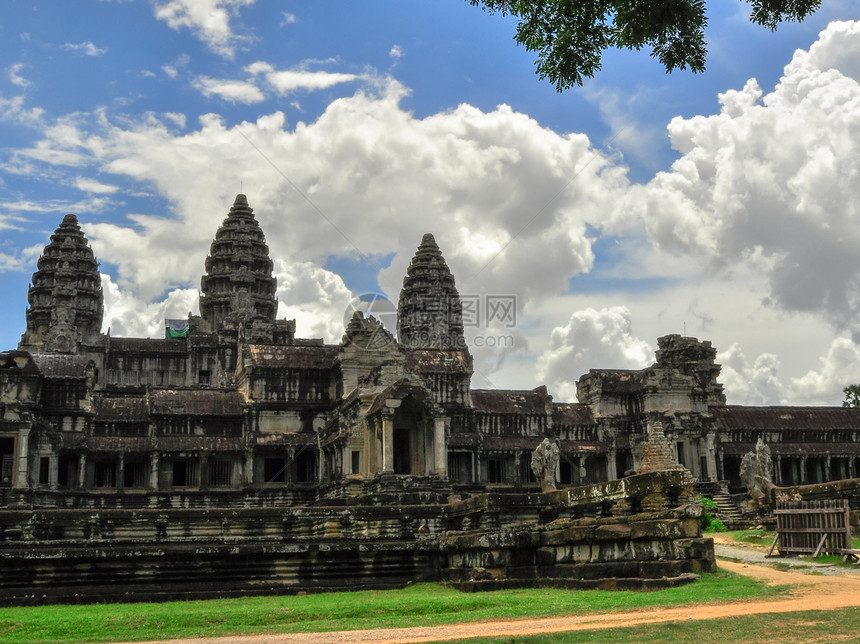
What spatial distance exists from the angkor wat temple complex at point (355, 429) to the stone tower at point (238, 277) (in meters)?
15.8

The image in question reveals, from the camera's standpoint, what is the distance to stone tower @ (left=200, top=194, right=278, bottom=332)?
76375 mm

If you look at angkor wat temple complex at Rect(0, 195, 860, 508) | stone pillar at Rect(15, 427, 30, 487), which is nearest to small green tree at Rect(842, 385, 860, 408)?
angkor wat temple complex at Rect(0, 195, 860, 508)

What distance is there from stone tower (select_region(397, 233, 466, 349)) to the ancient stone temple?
10614 mm

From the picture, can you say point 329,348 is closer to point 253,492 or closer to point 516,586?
point 253,492

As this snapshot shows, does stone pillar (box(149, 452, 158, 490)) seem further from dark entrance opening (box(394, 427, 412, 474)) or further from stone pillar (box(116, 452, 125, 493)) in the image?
dark entrance opening (box(394, 427, 412, 474))

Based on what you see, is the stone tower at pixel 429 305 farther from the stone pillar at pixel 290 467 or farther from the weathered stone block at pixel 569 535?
the weathered stone block at pixel 569 535

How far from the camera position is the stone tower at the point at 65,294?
73188 mm

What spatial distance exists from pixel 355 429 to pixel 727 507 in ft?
56.4

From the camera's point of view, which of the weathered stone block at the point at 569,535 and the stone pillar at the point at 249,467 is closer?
the weathered stone block at the point at 569,535

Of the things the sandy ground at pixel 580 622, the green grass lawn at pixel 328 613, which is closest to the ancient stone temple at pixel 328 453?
the green grass lawn at pixel 328 613

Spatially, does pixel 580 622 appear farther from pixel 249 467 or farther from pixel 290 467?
pixel 290 467

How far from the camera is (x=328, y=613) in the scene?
16.4m

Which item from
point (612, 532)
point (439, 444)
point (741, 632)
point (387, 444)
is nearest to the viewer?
point (741, 632)

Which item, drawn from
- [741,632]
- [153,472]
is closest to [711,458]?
[153,472]
